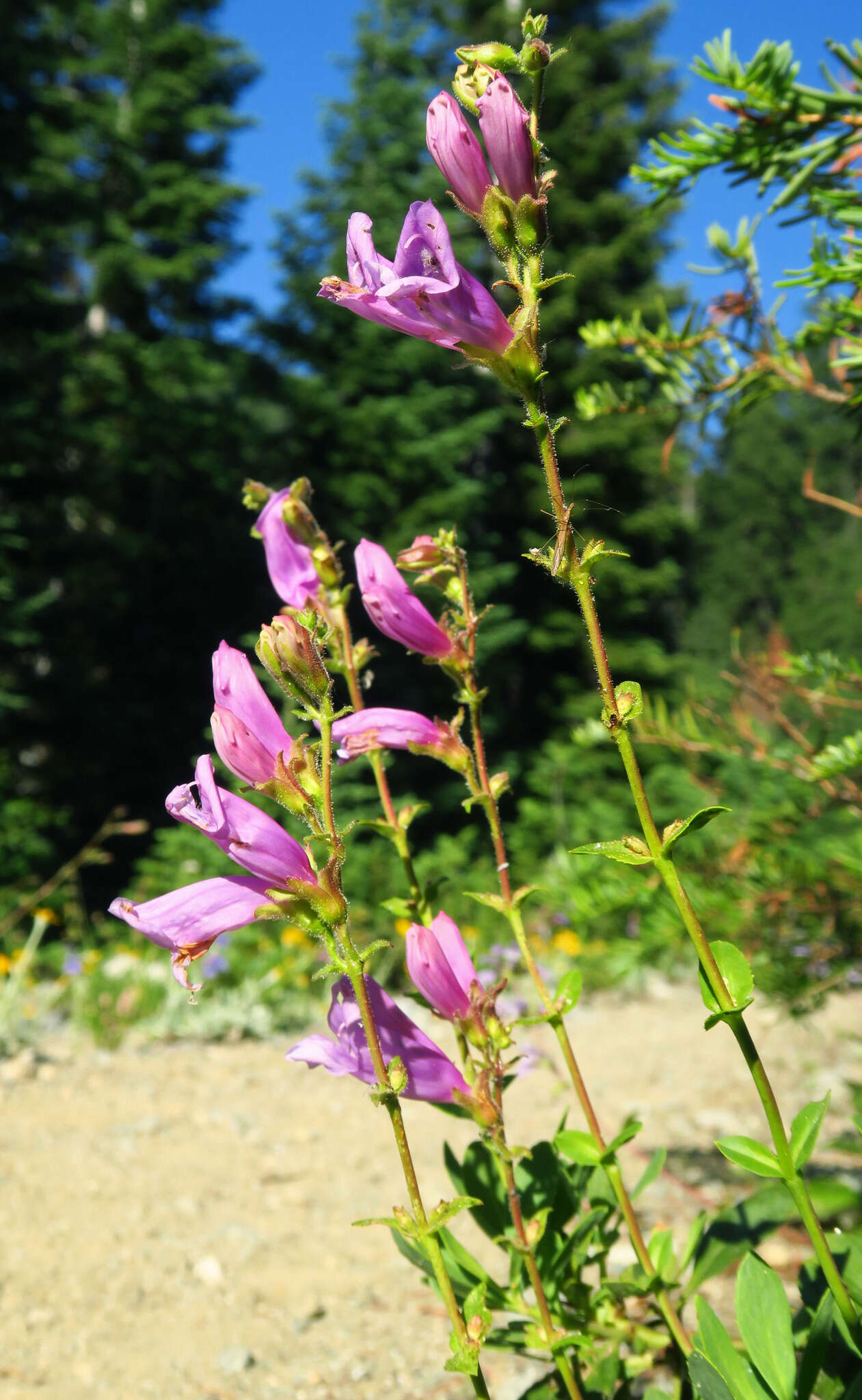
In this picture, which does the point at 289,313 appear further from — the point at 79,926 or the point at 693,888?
the point at 693,888

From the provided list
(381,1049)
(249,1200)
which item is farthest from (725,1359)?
(249,1200)

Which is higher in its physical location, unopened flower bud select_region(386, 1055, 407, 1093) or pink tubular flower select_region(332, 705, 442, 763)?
pink tubular flower select_region(332, 705, 442, 763)

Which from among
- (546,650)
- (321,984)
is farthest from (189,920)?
(546,650)

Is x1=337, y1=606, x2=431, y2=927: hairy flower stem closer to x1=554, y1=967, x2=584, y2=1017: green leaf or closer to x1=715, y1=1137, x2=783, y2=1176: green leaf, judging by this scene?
x1=554, y1=967, x2=584, y2=1017: green leaf

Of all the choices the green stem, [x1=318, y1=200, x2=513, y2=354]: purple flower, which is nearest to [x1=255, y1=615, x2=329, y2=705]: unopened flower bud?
[x1=318, y1=200, x2=513, y2=354]: purple flower

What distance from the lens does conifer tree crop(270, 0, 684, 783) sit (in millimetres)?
9328

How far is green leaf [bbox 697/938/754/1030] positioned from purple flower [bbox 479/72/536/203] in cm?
65

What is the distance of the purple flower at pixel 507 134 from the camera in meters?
0.75

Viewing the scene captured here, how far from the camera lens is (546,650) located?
427 inches

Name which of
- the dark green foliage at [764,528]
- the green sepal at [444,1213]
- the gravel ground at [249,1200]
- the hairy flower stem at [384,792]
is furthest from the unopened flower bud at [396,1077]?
the dark green foliage at [764,528]

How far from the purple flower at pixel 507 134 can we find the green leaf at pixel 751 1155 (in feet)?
2.67

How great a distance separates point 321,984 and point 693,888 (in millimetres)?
3807

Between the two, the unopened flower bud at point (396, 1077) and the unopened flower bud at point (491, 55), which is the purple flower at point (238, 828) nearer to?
the unopened flower bud at point (396, 1077)

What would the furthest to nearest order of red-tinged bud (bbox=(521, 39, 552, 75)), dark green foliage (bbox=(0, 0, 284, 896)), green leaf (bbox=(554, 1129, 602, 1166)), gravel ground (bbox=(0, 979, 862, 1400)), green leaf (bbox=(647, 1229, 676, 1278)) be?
dark green foliage (bbox=(0, 0, 284, 896))
gravel ground (bbox=(0, 979, 862, 1400))
green leaf (bbox=(647, 1229, 676, 1278))
green leaf (bbox=(554, 1129, 602, 1166))
red-tinged bud (bbox=(521, 39, 552, 75))
